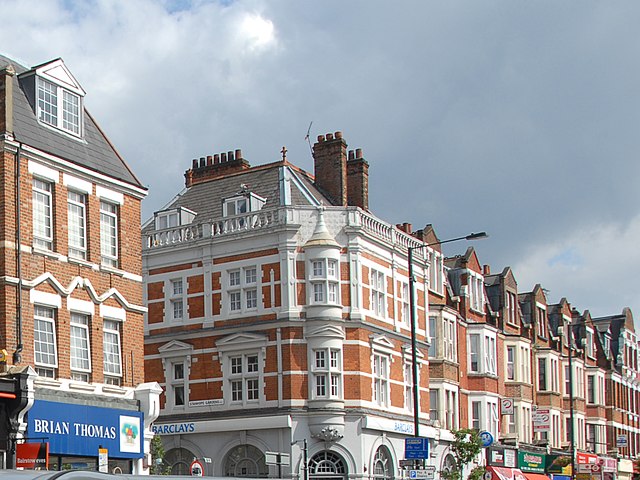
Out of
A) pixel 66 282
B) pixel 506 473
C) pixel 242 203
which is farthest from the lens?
pixel 506 473

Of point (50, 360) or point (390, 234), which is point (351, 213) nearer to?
point (390, 234)

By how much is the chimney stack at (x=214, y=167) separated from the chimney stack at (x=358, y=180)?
176 inches

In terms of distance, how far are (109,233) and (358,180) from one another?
715 inches

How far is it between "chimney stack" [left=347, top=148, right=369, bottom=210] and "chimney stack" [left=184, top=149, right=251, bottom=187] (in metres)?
4.47

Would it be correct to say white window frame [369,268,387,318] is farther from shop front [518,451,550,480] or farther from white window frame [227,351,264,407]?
shop front [518,451,550,480]

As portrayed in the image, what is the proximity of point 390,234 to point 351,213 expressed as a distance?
3.00 meters

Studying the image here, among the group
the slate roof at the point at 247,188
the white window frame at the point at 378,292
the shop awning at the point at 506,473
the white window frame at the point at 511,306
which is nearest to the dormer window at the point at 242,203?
the slate roof at the point at 247,188

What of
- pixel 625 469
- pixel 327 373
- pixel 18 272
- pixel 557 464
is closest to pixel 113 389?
pixel 18 272

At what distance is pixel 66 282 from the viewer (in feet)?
84.7

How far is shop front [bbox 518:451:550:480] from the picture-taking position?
175 ft

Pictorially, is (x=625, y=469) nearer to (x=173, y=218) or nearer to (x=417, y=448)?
(x=173, y=218)

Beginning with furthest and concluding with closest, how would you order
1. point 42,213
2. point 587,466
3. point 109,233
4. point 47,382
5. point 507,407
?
point 587,466, point 507,407, point 109,233, point 42,213, point 47,382

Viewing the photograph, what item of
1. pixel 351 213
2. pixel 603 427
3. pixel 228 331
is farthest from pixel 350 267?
pixel 603 427

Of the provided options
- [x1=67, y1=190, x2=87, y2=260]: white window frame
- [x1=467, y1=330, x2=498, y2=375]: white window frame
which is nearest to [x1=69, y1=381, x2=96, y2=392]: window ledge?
[x1=67, y1=190, x2=87, y2=260]: white window frame
